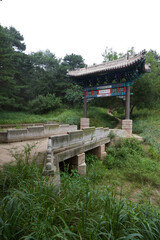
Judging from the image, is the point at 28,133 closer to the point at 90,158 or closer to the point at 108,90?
the point at 90,158

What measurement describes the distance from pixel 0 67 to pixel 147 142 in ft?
49.6

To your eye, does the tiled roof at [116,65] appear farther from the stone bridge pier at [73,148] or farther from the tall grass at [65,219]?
the tall grass at [65,219]

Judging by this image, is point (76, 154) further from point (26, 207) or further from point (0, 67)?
point (0, 67)

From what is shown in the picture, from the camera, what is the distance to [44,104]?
17.6m

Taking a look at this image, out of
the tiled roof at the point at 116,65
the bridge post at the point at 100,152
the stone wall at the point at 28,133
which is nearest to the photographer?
the stone wall at the point at 28,133

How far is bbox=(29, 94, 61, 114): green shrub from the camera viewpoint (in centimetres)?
1775

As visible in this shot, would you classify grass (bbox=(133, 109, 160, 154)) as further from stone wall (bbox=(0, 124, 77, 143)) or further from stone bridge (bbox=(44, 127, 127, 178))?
stone wall (bbox=(0, 124, 77, 143))

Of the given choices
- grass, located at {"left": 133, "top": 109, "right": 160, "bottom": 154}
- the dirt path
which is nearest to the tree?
the dirt path

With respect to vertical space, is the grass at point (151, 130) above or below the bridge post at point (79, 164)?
above

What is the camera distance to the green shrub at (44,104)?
58.2ft

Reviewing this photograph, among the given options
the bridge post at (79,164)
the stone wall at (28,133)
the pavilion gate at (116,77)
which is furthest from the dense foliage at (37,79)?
the bridge post at (79,164)

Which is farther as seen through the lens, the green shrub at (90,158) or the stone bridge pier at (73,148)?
the green shrub at (90,158)

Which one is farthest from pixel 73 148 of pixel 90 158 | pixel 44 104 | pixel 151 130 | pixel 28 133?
pixel 44 104

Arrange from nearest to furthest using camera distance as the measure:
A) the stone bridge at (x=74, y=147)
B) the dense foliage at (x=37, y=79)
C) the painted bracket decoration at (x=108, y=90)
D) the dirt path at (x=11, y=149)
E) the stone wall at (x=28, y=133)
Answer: the dirt path at (x=11, y=149) < the stone bridge at (x=74, y=147) < the stone wall at (x=28, y=133) < the painted bracket decoration at (x=108, y=90) < the dense foliage at (x=37, y=79)
